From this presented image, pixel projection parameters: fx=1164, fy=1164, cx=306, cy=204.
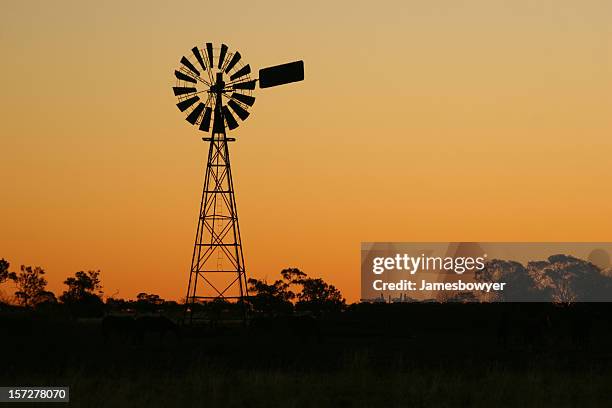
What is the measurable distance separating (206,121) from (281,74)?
6.68 metres

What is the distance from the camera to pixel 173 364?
147 ft

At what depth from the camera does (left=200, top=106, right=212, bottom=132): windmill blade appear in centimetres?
7156

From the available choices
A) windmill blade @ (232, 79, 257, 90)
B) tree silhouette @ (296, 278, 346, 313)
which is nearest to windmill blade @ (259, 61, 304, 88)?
windmill blade @ (232, 79, 257, 90)

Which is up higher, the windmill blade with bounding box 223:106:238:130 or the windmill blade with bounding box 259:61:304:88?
the windmill blade with bounding box 259:61:304:88

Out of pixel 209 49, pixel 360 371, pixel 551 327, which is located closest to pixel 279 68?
pixel 209 49

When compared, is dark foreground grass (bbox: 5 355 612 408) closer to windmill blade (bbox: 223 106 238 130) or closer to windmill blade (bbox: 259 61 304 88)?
windmill blade (bbox: 259 61 304 88)

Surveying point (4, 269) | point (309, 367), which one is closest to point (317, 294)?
point (4, 269)

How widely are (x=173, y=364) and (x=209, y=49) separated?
31115 millimetres

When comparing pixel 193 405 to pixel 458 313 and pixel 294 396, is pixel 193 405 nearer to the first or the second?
pixel 294 396

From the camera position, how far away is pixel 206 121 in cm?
7175

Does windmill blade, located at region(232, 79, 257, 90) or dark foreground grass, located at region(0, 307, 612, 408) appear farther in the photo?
windmill blade, located at region(232, 79, 257, 90)

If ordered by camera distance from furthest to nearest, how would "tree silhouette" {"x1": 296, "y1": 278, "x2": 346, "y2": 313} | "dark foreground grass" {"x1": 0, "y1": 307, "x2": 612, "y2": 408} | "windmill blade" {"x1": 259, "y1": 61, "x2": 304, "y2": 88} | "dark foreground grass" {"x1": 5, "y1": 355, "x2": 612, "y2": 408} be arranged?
"tree silhouette" {"x1": 296, "y1": 278, "x2": 346, "y2": 313} → "windmill blade" {"x1": 259, "y1": 61, "x2": 304, "y2": 88} → "dark foreground grass" {"x1": 0, "y1": 307, "x2": 612, "y2": 408} → "dark foreground grass" {"x1": 5, "y1": 355, "x2": 612, "y2": 408}

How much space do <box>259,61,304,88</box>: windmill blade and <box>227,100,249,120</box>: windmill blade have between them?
9.89ft

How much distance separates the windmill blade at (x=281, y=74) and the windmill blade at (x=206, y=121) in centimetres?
439
